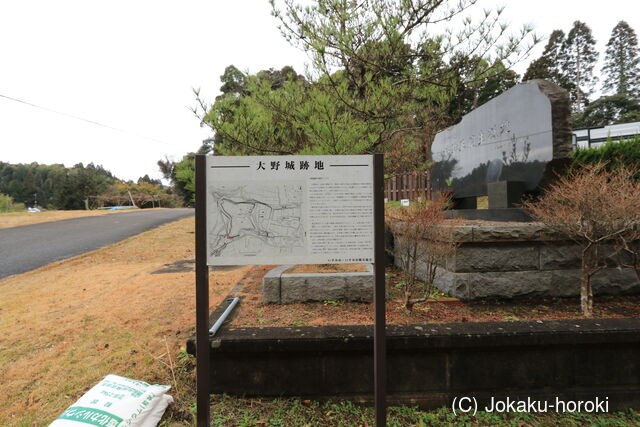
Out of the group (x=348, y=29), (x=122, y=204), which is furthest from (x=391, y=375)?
(x=122, y=204)

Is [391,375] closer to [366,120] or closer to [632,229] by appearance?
[632,229]

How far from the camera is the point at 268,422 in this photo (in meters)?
1.99

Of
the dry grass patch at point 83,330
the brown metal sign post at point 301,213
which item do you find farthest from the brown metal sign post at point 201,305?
the dry grass patch at point 83,330

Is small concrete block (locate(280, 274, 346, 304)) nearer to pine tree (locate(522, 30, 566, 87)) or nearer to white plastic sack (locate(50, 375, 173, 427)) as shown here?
white plastic sack (locate(50, 375, 173, 427))

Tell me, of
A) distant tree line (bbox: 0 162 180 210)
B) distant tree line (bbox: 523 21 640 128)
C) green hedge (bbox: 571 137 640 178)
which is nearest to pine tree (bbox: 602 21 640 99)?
distant tree line (bbox: 523 21 640 128)

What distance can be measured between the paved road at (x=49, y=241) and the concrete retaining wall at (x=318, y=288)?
608cm

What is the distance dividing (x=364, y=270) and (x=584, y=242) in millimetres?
2096

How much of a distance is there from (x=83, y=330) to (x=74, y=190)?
38986mm

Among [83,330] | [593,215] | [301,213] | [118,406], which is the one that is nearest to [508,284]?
[593,215]

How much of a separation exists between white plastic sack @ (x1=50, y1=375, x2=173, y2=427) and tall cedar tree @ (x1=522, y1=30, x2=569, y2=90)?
2007 centimetres

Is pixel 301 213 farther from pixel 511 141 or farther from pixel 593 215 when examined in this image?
pixel 511 141

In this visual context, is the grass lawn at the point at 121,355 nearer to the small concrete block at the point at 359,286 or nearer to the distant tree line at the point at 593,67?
the small concrete block at the point at 359,286

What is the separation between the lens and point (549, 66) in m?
27.1

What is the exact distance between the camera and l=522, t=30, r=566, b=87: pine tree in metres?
21.7
